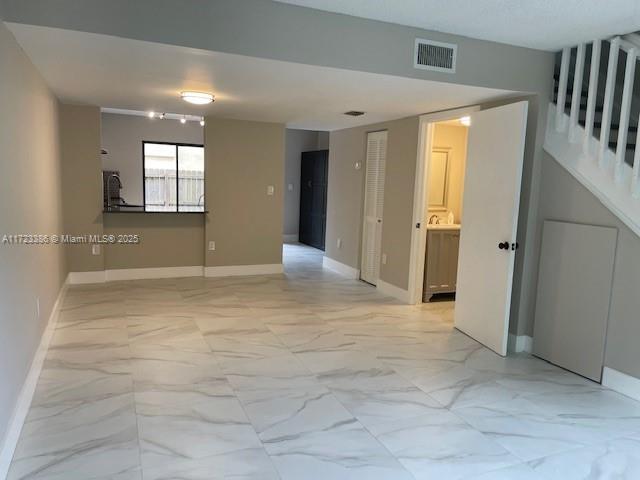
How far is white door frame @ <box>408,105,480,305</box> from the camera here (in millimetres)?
5004

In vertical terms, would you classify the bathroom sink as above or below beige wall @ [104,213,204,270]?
above

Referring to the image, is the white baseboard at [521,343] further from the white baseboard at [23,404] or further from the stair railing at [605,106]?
the white baseboard at [23,404]

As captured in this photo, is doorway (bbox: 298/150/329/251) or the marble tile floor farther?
doorway (bbox: 298/150/329/251)

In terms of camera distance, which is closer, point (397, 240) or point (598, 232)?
point (598, 232)

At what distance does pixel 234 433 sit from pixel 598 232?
2.82 meters

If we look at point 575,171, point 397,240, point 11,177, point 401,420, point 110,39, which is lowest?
point 401,420

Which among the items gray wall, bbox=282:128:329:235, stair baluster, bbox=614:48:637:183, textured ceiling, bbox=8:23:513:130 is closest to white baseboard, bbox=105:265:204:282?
textured ceiling, bbox=8:23:513:130

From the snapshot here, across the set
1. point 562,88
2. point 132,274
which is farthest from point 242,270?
point 562,88

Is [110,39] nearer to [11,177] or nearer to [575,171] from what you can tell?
[11,177]

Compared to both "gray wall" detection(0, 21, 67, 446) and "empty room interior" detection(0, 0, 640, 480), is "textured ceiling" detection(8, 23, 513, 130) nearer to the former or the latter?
"empty room interior" detection(0, 0, 640, 480)

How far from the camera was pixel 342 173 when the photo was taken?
681 centimetres

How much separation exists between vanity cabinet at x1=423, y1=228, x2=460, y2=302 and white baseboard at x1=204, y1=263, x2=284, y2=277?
226cm

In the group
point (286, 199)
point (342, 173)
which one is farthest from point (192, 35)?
point (286, 199)

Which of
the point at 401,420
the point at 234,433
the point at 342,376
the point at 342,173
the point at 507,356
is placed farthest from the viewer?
the point at 342,173
